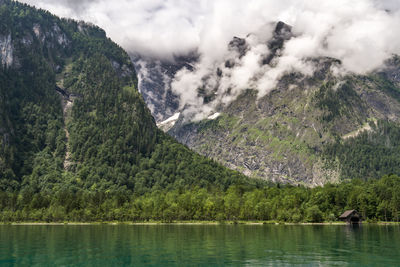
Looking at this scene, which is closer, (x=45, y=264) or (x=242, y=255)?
(x=45, y=264)

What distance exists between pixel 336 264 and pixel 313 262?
3829 mm

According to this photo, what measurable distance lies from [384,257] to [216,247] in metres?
34.1

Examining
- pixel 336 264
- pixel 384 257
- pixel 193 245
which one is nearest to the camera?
pixel 336 264

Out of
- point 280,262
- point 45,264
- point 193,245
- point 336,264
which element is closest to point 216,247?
point 193,245

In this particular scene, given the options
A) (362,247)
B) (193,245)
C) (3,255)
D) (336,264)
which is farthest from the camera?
(193,245)

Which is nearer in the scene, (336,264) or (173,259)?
(336,264)

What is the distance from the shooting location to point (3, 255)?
79750mm

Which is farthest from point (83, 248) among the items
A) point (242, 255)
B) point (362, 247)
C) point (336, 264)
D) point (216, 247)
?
point (362, 247)

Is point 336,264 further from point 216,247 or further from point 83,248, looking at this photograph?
point 83,248

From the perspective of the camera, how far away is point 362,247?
3529 inches

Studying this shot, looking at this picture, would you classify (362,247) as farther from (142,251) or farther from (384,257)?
(142,251)

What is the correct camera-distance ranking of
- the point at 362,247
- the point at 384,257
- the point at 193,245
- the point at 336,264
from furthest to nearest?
the point at 193,245, the point at 362,247, the point at 384,257, the point at 336,264

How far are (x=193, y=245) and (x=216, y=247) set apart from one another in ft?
24.6

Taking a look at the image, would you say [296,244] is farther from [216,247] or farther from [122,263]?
[122,263]
